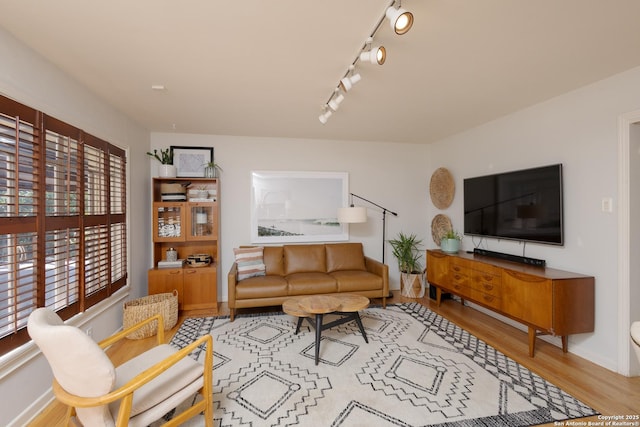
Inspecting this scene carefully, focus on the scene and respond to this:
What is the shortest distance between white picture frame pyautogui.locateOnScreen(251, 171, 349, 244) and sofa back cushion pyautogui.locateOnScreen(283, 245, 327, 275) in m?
0.28

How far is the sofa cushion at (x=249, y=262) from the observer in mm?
3844

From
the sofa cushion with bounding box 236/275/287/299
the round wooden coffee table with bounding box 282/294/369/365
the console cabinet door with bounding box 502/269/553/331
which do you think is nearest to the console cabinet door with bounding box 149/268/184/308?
the sofa cushion with bounding box 236/275/287/299

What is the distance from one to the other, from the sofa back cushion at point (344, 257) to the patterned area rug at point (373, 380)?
3.68ft

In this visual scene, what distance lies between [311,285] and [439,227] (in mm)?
2352

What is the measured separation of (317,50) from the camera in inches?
80.4

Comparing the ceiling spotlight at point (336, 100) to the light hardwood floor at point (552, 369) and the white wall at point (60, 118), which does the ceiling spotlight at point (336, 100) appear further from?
the light hardwood floor at point (552, 369)

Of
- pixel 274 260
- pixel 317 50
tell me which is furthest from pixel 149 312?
pixel 317 50

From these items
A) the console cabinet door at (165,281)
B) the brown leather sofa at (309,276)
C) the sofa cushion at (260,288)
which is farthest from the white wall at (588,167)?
the console cabinet door at (165,281)

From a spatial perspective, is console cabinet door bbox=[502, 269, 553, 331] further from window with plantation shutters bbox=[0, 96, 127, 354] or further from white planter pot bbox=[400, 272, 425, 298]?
window with plantation shutters bbox=[0, 96, 127, 354]

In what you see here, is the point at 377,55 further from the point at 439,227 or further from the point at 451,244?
the point at 439,227

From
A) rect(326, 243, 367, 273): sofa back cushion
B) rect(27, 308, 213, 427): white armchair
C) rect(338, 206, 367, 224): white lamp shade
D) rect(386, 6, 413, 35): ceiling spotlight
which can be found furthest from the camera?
rect(326, 243, 367, 273): sofa back cushion

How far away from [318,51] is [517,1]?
119cm

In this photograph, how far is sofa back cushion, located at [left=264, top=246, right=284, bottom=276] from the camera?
4074 mm

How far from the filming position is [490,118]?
357 cm
